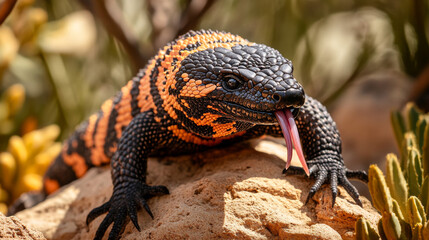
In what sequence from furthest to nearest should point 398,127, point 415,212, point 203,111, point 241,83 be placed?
1. point 398,127
2. point 203,111
3. point 241,83
4. point 415,212

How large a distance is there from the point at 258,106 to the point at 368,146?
15.7 ft

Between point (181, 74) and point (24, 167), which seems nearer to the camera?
Result: point (181, 74)

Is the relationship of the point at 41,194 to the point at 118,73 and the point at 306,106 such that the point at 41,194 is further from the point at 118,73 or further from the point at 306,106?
the point at 118,73

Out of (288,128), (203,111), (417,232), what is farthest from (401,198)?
(203,111)

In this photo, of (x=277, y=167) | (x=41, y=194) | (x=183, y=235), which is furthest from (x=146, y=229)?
(x=41, y=194)

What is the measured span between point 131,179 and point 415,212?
1533 mm

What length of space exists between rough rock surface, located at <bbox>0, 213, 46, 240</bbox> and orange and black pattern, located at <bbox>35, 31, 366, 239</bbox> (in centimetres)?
43

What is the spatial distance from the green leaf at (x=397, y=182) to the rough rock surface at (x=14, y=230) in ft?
5.59

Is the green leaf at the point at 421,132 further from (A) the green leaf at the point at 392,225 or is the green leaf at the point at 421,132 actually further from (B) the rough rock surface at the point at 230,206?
(A) the green leaf at the point at 392,225

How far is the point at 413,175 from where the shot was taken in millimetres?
2275

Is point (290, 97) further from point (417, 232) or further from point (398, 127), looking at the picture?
point (398, 127)

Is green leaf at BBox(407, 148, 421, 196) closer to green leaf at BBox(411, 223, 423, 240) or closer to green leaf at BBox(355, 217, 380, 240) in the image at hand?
green leaf at BBox(411, 223, 423, 240)

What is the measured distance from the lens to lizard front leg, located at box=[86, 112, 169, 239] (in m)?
2.46

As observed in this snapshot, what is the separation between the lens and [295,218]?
2.24m
